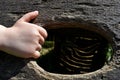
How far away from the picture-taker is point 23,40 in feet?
3.72

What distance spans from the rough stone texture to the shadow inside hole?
0.45ft

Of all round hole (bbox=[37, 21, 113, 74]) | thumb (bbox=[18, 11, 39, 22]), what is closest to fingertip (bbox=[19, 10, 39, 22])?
thumb (bbox=[18, 11, 39, 22])

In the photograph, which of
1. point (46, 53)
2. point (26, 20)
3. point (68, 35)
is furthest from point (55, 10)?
point (46, 53)

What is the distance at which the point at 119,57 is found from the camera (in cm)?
112

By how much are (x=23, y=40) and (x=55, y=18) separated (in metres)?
0.10

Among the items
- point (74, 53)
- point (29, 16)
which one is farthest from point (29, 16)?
point (74, 53)

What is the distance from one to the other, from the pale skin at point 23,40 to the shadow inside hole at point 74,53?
0.18m

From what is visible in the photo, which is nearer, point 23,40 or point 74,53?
point 23,40

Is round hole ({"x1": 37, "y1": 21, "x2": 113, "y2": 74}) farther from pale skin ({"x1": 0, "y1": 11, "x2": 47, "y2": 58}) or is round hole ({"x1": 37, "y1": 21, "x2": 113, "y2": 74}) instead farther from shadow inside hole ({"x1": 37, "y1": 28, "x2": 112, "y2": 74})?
pale skin ({"x1": 0, "y1": 11, "x2": 47, "y2": 58})

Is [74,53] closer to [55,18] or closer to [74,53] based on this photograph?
[74,53]

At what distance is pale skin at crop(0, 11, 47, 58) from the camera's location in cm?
113

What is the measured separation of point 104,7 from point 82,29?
0.10 metres

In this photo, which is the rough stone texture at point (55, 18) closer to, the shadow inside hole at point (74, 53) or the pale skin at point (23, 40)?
the pale skin at point (23, 40)

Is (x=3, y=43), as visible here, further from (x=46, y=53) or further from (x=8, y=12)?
(x=46, y=53)
